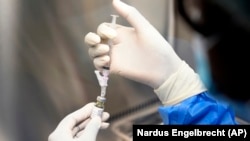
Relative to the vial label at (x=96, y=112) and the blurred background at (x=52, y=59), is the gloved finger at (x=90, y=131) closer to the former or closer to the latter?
the vial label at (x=96, y=112)

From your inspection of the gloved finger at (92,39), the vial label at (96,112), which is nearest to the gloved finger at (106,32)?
the gloved finger at (92,39)

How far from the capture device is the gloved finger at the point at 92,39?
3.71 ft

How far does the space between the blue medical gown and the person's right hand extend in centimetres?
9

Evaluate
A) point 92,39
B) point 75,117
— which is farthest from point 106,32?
point 75,117

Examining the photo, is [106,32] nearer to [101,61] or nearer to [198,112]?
[101,61]

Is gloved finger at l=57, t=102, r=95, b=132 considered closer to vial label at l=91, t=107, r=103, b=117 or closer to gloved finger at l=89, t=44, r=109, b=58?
vial label at l=91, t=107, r=103, b=117

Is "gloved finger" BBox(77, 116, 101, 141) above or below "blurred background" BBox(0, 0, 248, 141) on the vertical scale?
below

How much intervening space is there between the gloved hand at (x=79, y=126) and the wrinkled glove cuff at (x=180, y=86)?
0.59 feet

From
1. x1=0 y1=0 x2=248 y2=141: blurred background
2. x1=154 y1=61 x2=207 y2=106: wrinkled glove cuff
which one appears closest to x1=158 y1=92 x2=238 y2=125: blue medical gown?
x1=154 y1=61 x2=207 y2=106: wrinkled glove cuff

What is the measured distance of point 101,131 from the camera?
131 centimetres

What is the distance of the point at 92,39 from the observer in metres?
1.13

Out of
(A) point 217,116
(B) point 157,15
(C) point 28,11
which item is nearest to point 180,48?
(B) point 157,15

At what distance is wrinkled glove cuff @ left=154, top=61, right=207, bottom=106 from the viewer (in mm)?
1203

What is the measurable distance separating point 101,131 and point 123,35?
31cm
